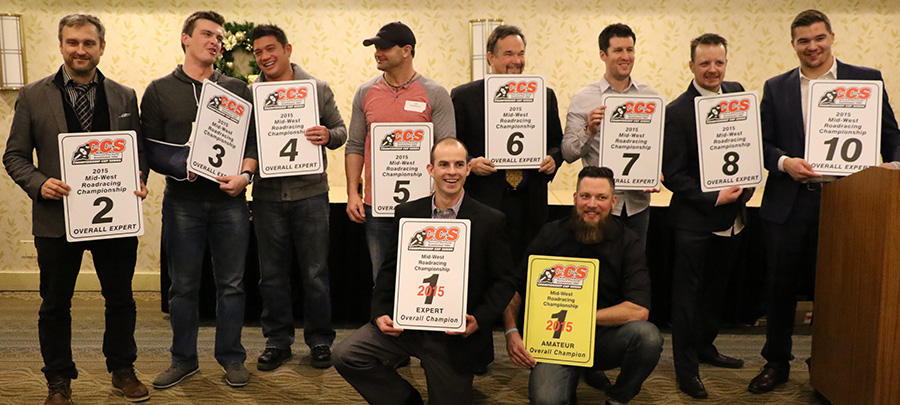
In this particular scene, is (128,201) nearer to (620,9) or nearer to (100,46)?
(100,46)

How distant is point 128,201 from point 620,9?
390 centimetres

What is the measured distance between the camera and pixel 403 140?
3.59 m

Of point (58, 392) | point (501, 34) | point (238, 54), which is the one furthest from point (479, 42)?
point (58, 392)

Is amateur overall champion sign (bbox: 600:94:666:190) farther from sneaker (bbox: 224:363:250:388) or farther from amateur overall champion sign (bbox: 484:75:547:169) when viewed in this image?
sneaker (bbox: 224:363:250:388)

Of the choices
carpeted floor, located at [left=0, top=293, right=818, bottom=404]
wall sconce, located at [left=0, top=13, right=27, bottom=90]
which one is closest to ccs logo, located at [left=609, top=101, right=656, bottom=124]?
carpeted floor, located at [left=0, top=293, right=818, bottom=404]

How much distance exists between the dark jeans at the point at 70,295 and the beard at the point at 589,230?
1.97 metres

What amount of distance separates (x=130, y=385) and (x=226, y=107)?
1336 mm

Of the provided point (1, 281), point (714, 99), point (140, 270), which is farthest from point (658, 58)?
point (1, 281)

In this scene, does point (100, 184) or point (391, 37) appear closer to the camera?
point (100, 184)

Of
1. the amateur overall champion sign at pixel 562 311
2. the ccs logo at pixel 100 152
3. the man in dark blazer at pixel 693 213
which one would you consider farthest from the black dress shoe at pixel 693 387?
the ccs logo at pixel 100 152

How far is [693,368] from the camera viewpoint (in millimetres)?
3543

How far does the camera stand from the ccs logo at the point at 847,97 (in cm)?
330

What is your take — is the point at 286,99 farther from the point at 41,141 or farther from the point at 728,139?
the point at 728,139

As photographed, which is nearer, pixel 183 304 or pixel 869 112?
pixel 869 112
